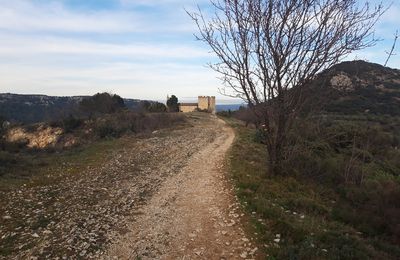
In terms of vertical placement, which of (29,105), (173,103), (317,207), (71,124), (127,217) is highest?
(173,103)

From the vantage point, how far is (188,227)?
8203 mm

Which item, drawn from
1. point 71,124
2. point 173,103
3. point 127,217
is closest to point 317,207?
point 127,217

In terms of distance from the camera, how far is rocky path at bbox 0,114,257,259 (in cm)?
705

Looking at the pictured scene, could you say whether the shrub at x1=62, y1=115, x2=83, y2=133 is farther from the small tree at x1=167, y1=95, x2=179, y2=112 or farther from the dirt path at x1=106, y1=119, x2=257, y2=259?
the dirt path at x1=106, y1=119, x2=257, y2=259

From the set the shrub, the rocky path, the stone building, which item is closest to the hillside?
the rocky path

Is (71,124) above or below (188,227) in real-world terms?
below

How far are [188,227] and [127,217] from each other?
5.38ft

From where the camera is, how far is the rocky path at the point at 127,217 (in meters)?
7.05

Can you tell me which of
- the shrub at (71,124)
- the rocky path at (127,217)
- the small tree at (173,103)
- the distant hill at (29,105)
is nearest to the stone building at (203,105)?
the small tree at (173,103)

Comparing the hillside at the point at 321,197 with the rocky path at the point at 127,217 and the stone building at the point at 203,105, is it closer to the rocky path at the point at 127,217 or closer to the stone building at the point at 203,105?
the rocky path at the point at 127,217

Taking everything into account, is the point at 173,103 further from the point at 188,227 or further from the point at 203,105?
the point at 188,227

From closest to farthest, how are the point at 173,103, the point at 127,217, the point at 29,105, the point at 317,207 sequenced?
the point at 127,217 → the point at 317,207 → the point at 173,103 → the point at 29,105

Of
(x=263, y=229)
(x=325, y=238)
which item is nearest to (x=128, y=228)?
(x=263, y=229)

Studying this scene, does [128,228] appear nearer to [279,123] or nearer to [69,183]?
[69,183]
